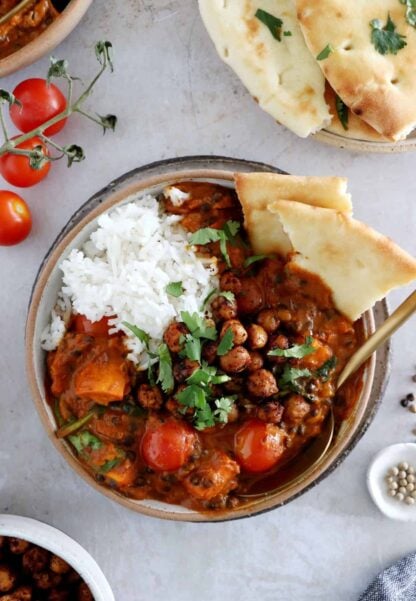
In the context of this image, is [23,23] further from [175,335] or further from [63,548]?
[63,548]

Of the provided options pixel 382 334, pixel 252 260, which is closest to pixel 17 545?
pixel 252 260

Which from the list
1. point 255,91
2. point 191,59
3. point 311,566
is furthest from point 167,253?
point 311,566

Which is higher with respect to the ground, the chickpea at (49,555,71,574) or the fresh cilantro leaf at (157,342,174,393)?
the fresh cilantro leaf at (157,342,174,393)

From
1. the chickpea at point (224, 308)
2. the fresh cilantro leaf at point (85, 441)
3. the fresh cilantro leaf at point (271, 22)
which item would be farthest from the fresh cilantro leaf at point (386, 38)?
the fresh cilantro leaf at point (85, 441)

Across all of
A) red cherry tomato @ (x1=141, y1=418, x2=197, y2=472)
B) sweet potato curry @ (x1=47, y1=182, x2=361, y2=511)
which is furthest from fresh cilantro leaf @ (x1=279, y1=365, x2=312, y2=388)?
red cherry tomato @ (x1=141, y1=418, x2=197, y2=472)

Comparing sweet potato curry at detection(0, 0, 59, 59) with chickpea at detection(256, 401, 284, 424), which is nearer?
chickpea at detection(256, 401, 284, 424)

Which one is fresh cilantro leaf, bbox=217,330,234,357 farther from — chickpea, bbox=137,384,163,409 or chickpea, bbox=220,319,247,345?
chickpea, bbox=137,384,163,409

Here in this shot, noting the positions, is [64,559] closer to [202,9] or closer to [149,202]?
[149,202]
